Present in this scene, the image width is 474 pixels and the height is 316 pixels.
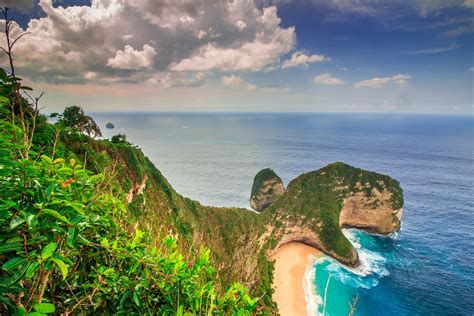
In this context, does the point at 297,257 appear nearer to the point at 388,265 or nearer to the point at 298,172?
the point at 388,265

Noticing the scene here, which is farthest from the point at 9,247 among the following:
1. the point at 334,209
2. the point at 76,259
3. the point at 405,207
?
the point at 405,207

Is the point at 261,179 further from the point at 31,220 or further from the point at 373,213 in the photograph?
the point at 31,220

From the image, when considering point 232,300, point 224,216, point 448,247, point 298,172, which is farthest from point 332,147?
point 232,300

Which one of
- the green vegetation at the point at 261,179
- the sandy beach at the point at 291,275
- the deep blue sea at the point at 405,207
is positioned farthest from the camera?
the green vegetation at the point at 261,179

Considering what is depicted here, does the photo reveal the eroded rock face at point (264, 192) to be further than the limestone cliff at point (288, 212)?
Yes

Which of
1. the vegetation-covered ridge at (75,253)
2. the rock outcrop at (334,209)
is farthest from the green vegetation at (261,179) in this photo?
the vegetation-covered ridge at (75,253)

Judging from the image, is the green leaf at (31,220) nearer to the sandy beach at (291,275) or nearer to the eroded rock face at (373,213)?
the sandy beach at (291,275)
